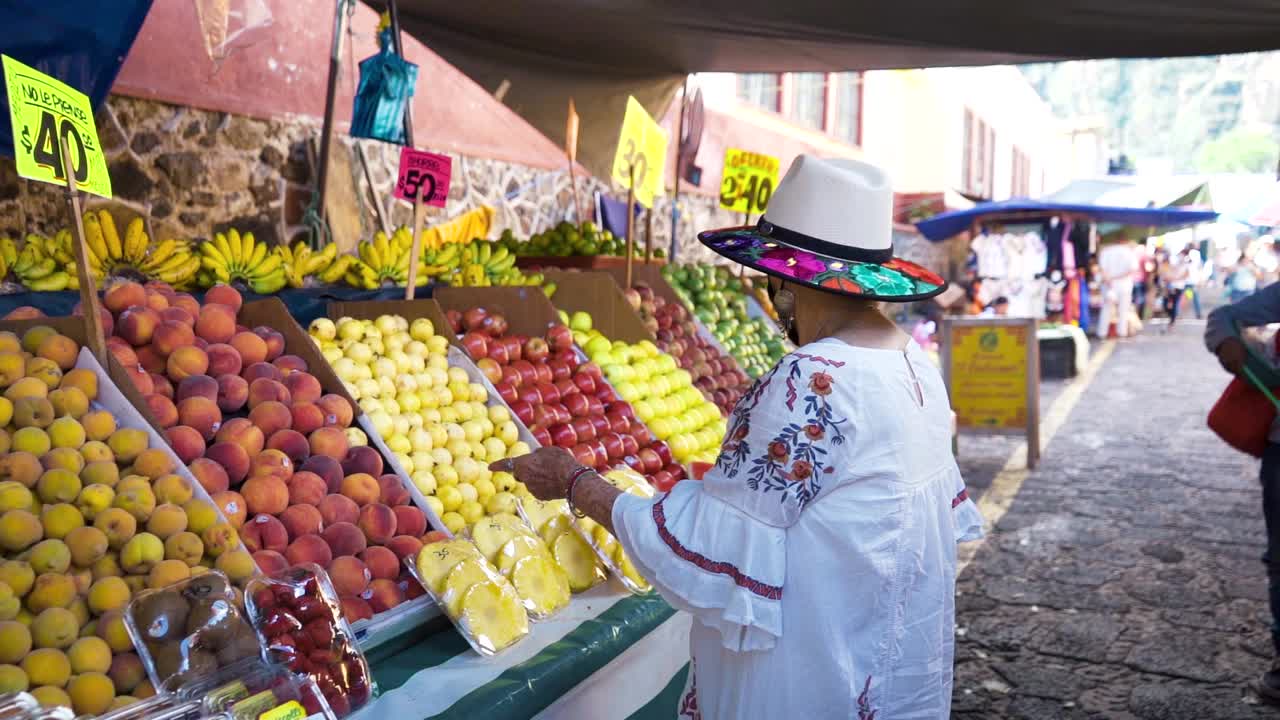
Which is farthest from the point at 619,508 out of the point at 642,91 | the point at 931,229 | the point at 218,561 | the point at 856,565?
the point at 931,229

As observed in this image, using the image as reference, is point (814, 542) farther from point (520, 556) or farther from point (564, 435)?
point (564, 435)

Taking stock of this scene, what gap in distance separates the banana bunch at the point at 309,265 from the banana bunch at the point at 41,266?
0.68 metres

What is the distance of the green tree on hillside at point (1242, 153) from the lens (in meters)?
77.6

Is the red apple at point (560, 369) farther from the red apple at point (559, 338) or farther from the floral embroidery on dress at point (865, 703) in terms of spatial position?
the floral embroidery on dress at point (865, 703)

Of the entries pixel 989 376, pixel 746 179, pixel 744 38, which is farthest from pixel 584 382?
pixel 989 376

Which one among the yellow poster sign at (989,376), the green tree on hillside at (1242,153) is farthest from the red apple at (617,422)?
the green tree on hillside at (1242,153)

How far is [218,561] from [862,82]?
57.7ft

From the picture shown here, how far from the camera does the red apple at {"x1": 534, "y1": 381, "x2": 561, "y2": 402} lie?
3730 millimetres

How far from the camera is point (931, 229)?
60.0ft

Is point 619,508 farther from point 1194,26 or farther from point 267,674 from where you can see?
point 1194,26

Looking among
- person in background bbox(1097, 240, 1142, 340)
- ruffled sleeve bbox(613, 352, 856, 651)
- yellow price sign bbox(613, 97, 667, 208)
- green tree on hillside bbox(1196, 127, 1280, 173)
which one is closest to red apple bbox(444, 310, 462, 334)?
yellow price sign bbox(613, 97, 667, 208)

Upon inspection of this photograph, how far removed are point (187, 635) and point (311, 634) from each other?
218 mm

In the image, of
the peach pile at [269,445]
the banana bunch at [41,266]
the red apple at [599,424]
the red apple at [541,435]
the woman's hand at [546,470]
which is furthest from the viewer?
the red apple at [599,424]

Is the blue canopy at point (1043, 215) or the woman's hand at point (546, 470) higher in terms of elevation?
the blue canopy at point (1043, 215)
